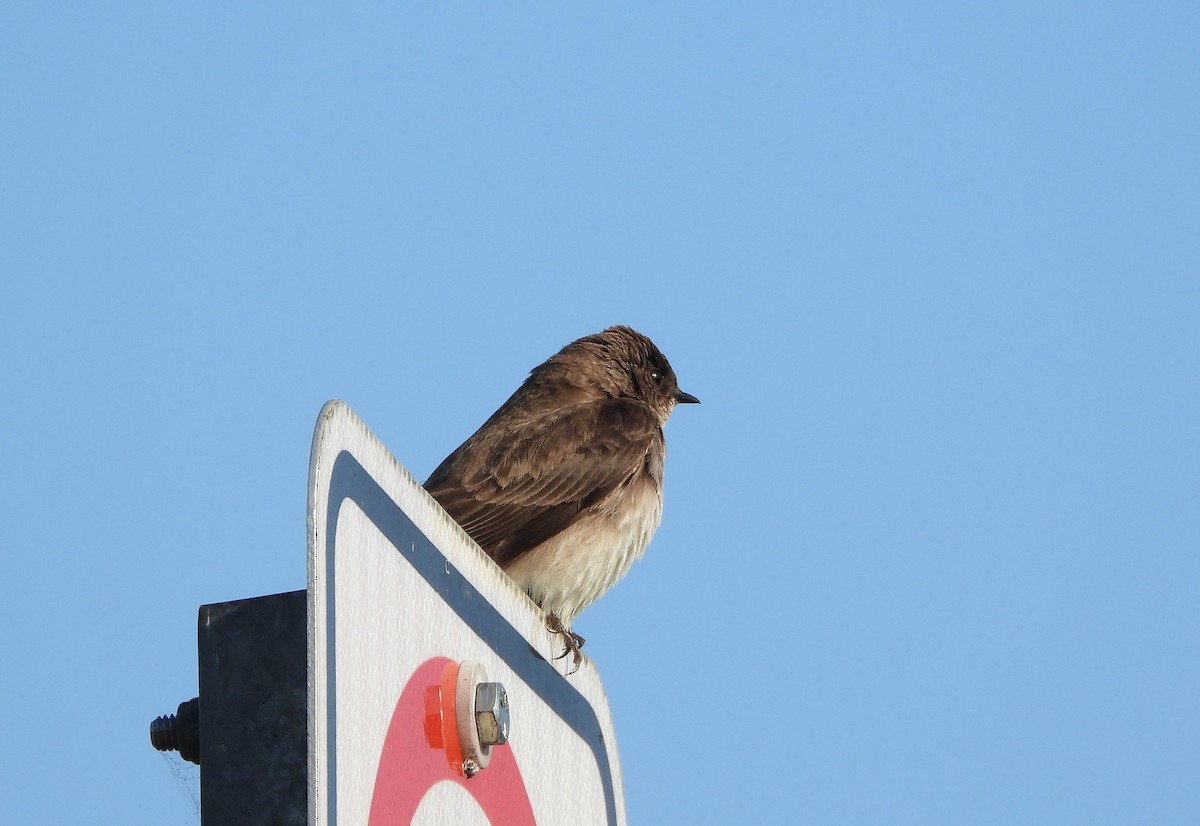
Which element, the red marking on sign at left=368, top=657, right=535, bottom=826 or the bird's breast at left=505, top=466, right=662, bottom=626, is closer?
the red marking on sign at left=368, top=657, right=535, bottom=826

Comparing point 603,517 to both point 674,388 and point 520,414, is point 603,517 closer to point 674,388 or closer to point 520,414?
point 520,414

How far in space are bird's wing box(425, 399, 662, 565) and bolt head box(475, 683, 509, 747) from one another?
168 inches

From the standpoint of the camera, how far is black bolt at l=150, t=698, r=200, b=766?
2.04 meters

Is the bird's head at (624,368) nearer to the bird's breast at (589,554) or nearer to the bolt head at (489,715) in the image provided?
the bird's breast at (589,554)

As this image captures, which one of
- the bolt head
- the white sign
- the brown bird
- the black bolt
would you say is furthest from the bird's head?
the black bolt

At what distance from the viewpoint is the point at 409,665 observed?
212cm

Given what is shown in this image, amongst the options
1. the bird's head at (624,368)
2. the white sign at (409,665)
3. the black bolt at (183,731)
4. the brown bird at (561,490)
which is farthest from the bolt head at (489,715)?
the bird's head at (624,368)

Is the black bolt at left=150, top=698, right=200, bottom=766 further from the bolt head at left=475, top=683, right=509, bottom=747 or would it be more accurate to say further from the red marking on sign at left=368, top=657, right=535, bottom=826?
the bolt head at left=475, top=683, right=509, bottom=747

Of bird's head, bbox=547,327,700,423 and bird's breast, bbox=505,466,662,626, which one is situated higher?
bird's head, bbox=547,327,700,423

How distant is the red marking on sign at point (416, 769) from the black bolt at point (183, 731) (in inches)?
9.7

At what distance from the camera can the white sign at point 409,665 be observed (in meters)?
1.75

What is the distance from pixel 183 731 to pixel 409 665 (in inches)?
11.4

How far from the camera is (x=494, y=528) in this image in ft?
22.3

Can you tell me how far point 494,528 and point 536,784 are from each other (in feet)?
13.2
